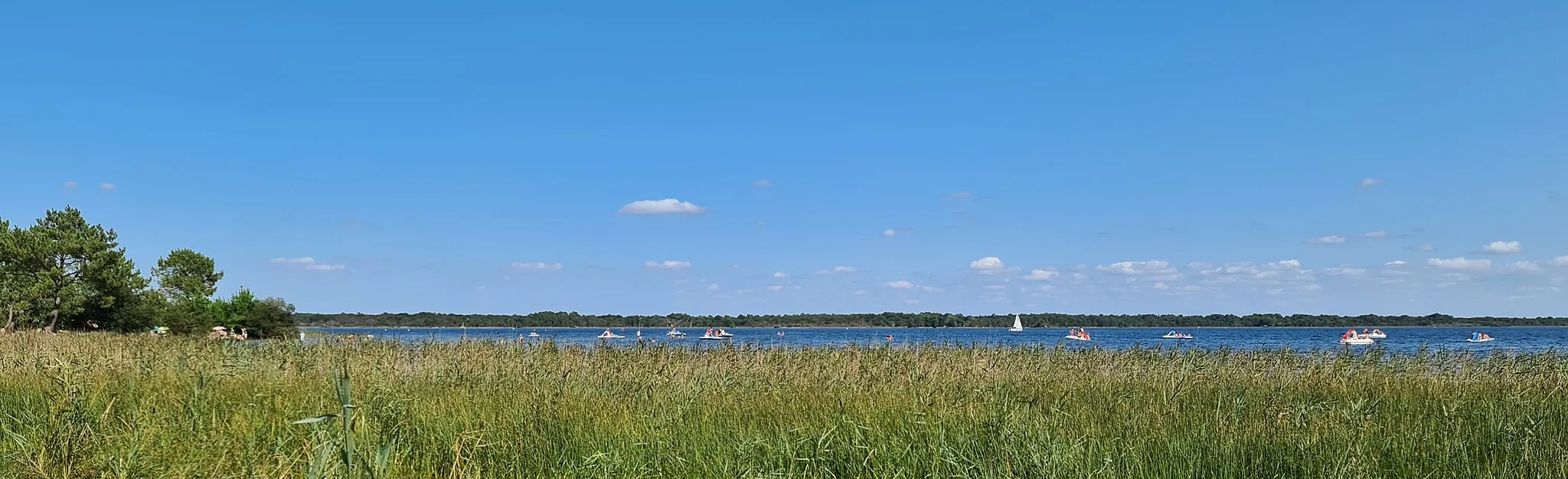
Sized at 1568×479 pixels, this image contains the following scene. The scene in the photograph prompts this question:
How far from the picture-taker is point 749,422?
7.23 m

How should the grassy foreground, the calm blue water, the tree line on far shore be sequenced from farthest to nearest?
the tree line on far shore → the calm blue water → the grassy foreground

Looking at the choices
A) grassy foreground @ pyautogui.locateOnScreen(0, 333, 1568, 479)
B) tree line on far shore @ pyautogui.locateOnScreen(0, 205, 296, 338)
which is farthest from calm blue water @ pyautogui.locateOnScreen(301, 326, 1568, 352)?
tree line on far shore @ pyautogui.locateOnScreen(0, 205, 296, 338)

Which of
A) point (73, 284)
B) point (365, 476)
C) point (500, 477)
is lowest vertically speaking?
point (500, 477)

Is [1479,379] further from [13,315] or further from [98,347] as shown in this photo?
[13,315]

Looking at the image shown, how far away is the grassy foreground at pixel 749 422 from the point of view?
526 centimetres

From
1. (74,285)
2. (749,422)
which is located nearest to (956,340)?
(749,422)

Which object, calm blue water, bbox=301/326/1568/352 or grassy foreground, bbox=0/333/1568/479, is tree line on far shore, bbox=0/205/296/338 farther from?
grassy foreground, bbox=0/333/1568/479

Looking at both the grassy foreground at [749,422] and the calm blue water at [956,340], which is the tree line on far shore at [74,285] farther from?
the grassy foreground at [749,422]

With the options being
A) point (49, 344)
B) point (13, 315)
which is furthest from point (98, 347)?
point (13, 315)

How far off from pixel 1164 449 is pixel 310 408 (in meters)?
6.28

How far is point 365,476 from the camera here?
2842mm

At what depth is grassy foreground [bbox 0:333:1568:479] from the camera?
5.26 meters

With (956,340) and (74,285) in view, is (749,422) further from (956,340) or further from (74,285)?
(74,285)

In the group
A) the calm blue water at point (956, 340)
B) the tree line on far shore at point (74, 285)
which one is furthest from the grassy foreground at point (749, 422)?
the tree line on far shore at point (74, 285)
